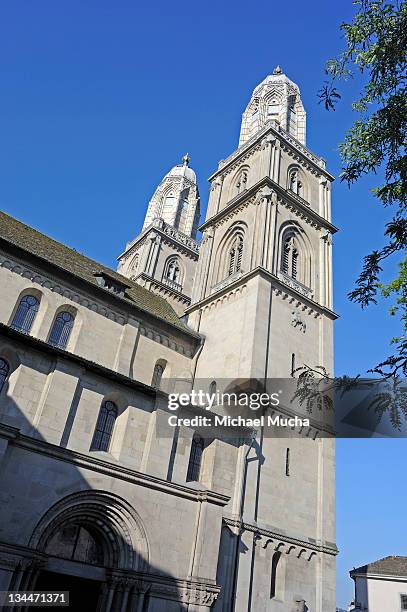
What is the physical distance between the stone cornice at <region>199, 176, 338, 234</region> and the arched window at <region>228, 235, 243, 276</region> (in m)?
2.40

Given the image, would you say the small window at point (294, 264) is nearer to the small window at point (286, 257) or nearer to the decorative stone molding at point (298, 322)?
the small window at point (286, 257)

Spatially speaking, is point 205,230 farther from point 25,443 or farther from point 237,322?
point 25,443

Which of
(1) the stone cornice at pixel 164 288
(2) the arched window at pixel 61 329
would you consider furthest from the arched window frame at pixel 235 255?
(1) the stone cornice at pixel 164 288

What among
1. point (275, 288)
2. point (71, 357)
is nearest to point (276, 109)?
point (275, 288)

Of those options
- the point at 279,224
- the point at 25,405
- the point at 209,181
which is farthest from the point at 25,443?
the point at 209,181

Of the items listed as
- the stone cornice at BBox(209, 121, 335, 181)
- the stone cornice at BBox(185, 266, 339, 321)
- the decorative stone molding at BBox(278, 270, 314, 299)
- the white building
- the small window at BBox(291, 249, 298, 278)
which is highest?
the stone cornice at BBox(209, 121, 335, 181)

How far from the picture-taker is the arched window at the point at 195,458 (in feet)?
62.9

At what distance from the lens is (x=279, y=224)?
96.5 feet

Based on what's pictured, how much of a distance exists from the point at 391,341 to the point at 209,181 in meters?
29.1

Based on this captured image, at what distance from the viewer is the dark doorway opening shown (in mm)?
16078

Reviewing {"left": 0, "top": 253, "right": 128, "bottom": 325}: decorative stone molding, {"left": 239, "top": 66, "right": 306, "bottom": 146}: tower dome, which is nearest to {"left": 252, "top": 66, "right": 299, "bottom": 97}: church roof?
{"left": 239, "top": 66, "right": 306, "bottom": 146}: tower dome

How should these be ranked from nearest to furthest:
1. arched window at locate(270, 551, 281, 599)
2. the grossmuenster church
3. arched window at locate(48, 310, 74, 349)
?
the grossmuenster church → arched window at locate(270, 551, 281, 599) → arched window at locate(48, 310, 74, 349)

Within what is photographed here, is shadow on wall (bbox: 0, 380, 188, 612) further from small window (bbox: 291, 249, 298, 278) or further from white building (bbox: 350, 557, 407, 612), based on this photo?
white building (bbox: 350, 557, 407, 612)

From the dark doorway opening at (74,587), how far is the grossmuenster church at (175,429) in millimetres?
60
